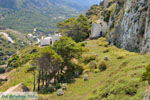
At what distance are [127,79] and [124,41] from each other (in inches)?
966

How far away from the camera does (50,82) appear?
125 feet

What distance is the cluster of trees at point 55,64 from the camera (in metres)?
36.5

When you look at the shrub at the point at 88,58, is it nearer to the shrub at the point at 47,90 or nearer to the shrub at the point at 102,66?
the shrub at the point at 102,66

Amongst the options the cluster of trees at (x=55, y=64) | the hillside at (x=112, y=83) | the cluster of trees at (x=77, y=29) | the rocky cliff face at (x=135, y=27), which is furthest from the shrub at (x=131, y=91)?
the cluster of trees at (x=77, y=29)

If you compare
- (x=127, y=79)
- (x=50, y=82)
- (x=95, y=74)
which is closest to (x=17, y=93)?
(x=50, y=82)

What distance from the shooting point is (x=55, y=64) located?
37.7 metres

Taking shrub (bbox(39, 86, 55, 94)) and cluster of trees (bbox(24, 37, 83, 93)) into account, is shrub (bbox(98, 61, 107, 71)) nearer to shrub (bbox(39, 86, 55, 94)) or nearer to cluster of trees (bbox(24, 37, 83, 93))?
cluster of trees (bbox(24, 37, 83, 93))

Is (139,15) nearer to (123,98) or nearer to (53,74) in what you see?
(53,74)

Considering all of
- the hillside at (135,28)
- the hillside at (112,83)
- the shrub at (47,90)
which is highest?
the hillside at (135,28)

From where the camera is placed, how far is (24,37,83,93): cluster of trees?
36.5 m

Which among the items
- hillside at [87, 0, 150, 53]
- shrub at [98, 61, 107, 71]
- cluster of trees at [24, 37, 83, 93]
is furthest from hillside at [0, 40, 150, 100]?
hillside at [87, 0, 150, 53]

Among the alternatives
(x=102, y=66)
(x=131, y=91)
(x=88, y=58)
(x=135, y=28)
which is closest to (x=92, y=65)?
(x=102, y=66)

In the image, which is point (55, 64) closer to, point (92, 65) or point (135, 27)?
point (92, 65)

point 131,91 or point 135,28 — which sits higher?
point 135,28
